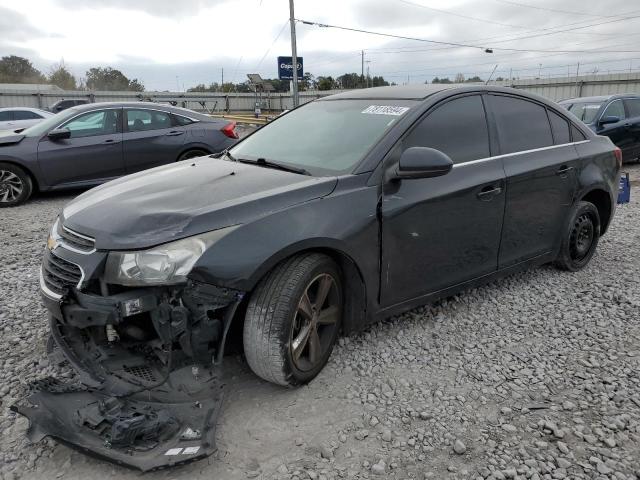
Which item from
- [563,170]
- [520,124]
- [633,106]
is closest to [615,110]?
[633,106]

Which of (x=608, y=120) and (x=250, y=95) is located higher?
(x=250, y=95)

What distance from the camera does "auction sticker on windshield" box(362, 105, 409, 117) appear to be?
11.2ft

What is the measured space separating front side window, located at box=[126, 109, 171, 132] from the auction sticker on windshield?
5.76m

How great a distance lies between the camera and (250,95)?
110 feet

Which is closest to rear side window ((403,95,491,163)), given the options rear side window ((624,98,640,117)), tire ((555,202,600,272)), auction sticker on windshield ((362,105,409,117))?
auction sticker on windshield ((362,105,409,117))

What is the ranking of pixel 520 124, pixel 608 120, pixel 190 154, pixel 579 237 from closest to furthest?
pixel 520 124, pixel 579 237, pixel 190 154, pixel 608 120

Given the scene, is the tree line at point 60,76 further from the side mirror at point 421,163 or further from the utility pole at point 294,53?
the side mirror at point 421,163

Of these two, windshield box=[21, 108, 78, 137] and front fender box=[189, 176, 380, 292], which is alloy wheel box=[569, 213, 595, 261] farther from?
windshield box=[21, 108, 78, 137]

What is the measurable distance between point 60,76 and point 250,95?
122 feet

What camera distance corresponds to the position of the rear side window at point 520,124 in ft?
12.8

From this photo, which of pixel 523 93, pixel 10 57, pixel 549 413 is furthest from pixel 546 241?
pixel 10 57

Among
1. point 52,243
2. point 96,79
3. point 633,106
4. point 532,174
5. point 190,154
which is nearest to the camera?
point 52,243

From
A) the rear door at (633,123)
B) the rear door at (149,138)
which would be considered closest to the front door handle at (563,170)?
the rear door at (149,138)

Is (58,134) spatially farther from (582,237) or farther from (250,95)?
(250,95)
